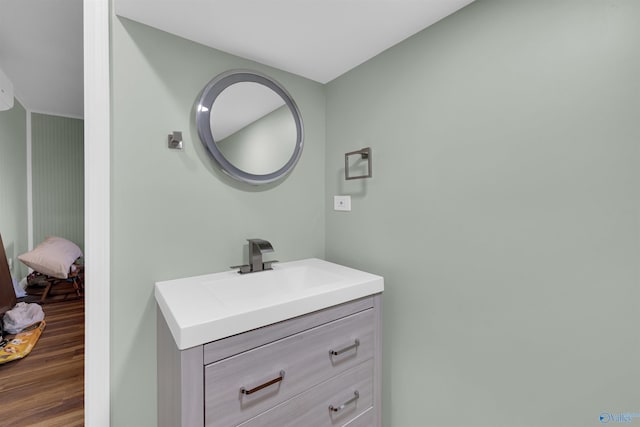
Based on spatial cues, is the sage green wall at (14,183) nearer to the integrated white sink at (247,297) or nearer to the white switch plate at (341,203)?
the integrated white sink at (247,297)

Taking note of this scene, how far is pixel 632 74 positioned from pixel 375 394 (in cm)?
151

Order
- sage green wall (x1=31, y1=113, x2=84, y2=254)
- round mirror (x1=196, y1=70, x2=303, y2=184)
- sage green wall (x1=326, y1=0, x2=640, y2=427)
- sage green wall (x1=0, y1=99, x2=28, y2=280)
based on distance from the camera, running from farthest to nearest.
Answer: sage green wall (x1=31, y1=113, x2=84, y2=254) < sage green wall (x1=0, y1=99, x2=28, y2=280) < round mirror (x1=196, y1=70, x2=303, y2=184) < sage green wall (x1=326, y1=0, x2=640, y2=427)

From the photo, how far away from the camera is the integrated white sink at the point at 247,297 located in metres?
0.80

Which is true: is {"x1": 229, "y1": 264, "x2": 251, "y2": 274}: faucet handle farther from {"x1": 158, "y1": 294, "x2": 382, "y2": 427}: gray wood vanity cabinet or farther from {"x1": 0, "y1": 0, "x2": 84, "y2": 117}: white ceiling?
{"x1": 0, "y1": 0, "x2": 84, "y2": 117}: white ceiling

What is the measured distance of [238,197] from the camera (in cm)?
146

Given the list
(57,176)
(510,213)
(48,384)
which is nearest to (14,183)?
(57,176)

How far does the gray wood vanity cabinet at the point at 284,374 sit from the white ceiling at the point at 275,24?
1286mm

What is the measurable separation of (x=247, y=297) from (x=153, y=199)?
25.1 inches

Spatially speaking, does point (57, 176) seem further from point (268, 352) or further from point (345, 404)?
point (345, 404)

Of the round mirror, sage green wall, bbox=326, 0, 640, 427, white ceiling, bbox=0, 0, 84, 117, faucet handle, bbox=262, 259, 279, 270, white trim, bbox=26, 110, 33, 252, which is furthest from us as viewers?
white trim, bbox=26, 110, 33, 252

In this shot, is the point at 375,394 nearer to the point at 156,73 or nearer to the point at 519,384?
the point at 519,384

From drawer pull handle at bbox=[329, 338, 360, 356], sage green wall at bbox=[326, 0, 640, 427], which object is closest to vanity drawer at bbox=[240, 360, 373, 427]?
drawer pull handle at bbox=[329, 338, 360, 356]

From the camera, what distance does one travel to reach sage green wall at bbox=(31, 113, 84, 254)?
372 cm

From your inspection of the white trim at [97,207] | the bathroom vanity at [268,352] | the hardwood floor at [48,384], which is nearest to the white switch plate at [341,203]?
the bathroom vanity at [268,352]
